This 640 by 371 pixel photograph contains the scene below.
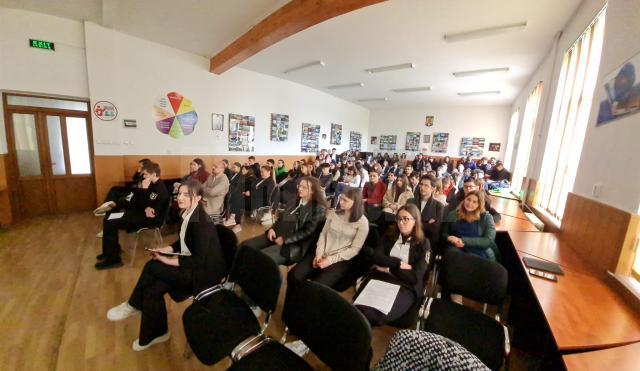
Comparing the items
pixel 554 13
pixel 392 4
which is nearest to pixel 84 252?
pixel 392 4

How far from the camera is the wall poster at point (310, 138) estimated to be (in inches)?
373

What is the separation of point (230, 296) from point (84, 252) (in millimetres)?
2938

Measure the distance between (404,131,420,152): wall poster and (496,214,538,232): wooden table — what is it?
9.64 meters

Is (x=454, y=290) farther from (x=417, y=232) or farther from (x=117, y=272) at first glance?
(x=117, y=272)

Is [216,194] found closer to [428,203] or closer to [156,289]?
[156,289]

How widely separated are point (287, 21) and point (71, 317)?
4.22 m

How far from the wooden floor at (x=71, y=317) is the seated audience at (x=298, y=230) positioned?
0.56 m

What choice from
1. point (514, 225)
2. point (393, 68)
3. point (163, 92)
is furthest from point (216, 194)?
point (393, 68)

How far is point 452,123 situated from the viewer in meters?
11.6

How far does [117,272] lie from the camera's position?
2.87 meters

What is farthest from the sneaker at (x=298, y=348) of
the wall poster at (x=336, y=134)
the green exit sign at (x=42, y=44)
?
the wall poster at (x=336, y=134)

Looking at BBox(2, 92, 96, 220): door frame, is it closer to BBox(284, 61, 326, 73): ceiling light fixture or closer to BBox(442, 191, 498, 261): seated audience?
BBox(284, 61, 326, 73): ceiling light fixture

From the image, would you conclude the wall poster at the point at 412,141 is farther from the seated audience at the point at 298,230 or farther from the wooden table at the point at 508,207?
the seated audience at the point at 298,230

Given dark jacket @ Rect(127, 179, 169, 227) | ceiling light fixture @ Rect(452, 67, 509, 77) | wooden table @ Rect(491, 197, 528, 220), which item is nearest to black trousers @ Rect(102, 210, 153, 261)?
dark jacket @ Rect(127, 179, 169, 227)
